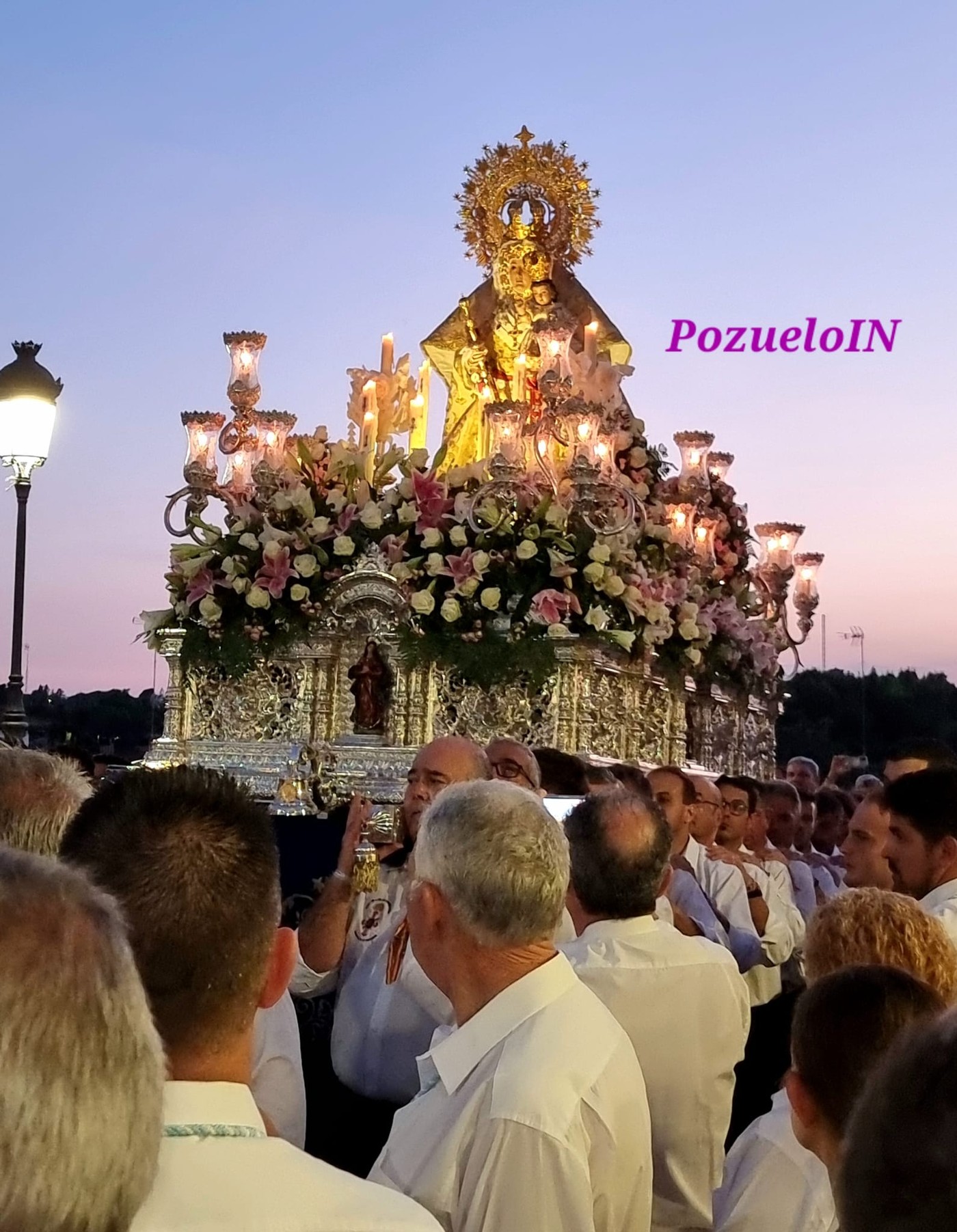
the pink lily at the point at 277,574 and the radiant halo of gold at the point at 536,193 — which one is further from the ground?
the radiant halo of gold at the point at 536,193

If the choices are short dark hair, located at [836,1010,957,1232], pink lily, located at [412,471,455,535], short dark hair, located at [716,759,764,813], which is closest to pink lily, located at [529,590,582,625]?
pink lily, located at [412,471,455,535]

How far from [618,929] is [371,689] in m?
8.35

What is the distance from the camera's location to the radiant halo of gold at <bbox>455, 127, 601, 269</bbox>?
16562 millimetres

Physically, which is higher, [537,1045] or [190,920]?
[190,920]

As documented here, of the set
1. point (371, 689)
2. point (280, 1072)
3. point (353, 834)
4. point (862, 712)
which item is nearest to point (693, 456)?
point (371, 689)

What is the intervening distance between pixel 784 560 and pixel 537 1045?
13.6m

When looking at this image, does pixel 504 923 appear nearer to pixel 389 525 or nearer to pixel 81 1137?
pixel 81 1137

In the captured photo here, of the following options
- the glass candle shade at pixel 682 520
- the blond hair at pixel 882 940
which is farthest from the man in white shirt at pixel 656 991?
the glass candle shade at pixel 682 520

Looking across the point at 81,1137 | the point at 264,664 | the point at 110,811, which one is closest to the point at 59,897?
the point at 81,1137

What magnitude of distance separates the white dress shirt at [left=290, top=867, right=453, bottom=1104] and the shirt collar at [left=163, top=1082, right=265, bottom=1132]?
2.47 m

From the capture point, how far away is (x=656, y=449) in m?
15.6

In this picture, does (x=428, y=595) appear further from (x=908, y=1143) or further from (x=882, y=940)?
(x=908, y=1143)

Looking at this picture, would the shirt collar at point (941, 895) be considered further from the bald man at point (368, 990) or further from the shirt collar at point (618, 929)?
the bald man at point (368, 990)

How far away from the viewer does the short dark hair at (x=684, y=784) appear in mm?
7746
